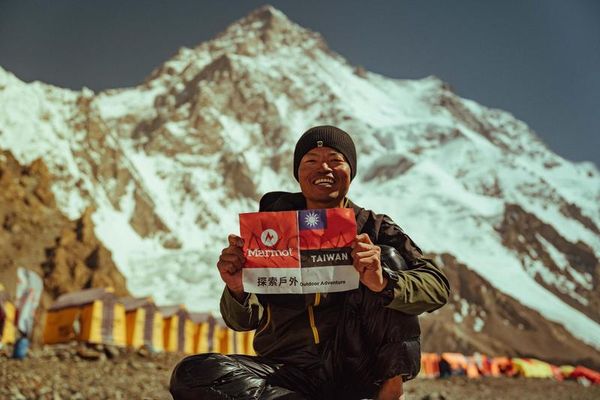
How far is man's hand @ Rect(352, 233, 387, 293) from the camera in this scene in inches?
79.4

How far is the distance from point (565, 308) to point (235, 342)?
44.8m

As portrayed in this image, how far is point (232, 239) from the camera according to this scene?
2.21 m

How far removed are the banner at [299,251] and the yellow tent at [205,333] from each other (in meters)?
16.7

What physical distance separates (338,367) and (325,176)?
0.75 metres

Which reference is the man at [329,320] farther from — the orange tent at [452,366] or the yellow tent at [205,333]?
the orange tent at [452,366]

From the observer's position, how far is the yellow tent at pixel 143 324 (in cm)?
1492

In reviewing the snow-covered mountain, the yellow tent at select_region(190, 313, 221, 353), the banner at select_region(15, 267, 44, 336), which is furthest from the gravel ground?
the snow-covered mountain

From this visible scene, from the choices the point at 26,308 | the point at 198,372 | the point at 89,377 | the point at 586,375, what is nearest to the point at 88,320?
the point at 26,308

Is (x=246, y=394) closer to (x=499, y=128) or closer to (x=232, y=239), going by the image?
(x=232, y=239)

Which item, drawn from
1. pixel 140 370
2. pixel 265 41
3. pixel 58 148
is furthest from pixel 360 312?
pixel 265 41

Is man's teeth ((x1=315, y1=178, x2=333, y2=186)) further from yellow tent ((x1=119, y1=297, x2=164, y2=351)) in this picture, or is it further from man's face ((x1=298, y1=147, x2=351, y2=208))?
yellow tent ((x1=119, y1=297, x2=164, y2=351))

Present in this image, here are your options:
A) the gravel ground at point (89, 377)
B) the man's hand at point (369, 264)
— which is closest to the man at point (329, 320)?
the man's hand at point (369, 264)

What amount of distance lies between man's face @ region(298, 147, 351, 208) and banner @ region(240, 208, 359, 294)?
29cm

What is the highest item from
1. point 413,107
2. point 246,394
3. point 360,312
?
point 413,107
